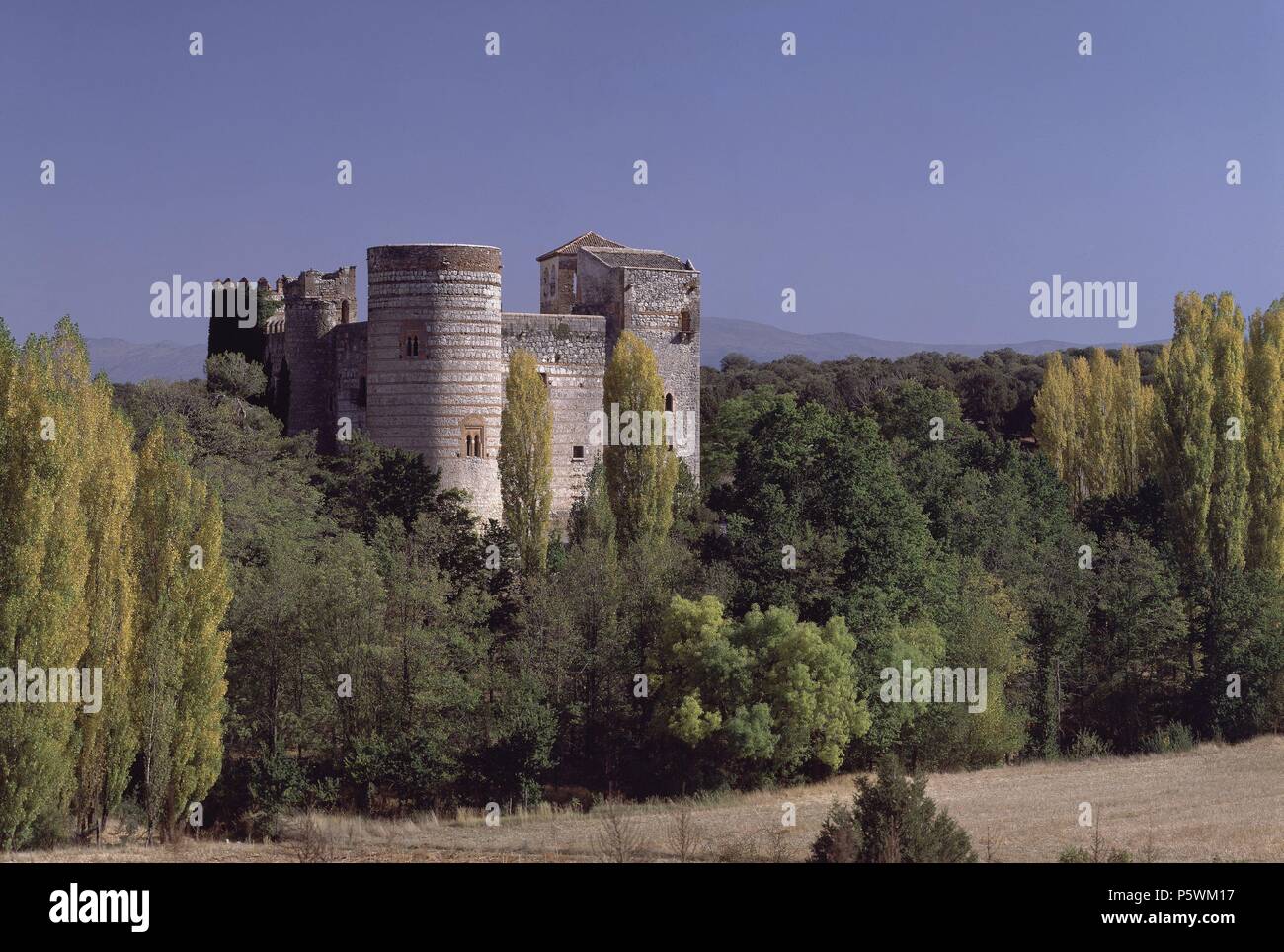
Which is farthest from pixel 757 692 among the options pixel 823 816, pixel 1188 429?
pixel 1188 429

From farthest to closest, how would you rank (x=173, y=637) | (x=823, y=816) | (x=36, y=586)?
(x=823, y=816), (x=173, y=637), (x=36, y=586)

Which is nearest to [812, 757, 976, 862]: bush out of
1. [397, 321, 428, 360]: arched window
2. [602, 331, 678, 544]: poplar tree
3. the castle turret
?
[602, 331, 678, 544]: poplar tree

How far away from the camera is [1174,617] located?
36719mm

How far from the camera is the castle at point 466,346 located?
36.5 m

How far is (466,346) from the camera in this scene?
36719 millimetres

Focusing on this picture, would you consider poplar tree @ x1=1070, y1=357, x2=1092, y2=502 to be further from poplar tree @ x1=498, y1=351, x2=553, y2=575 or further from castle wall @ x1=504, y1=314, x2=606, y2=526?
poplar tree @ x1=498, y1=351, x2=553, y2=575

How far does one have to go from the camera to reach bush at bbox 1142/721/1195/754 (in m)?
34.2

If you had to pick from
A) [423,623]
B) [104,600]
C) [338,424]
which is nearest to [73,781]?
[104,600]

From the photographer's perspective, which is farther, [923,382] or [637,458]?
[923,382]

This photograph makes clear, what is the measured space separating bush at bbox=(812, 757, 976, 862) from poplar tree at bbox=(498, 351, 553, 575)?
1564 cm

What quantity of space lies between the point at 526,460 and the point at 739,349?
95085 mm

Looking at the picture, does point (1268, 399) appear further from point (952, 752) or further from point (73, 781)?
point (73, 781)

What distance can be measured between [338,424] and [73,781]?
16.5 meters

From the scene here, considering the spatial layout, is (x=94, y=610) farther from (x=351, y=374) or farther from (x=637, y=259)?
(x=637, y=259)
